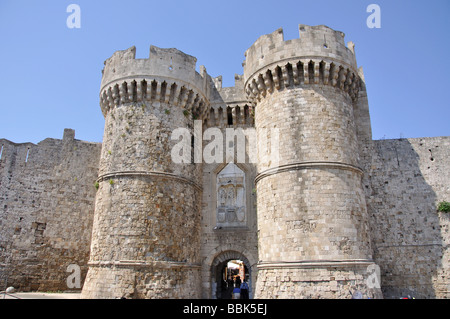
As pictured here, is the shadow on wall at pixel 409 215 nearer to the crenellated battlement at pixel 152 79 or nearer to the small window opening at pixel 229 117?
the small window opening at pixel 229 117

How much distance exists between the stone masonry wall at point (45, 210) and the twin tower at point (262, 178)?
211 centimetres

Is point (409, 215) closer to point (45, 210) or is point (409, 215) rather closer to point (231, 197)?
point (231, 197)

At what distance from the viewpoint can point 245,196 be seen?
37.5 feet

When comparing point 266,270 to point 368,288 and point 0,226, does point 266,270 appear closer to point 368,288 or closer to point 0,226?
point 368,288

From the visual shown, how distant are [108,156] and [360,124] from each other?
857 cm

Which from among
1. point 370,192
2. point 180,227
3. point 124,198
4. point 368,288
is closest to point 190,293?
point 180,227

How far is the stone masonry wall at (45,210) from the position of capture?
11.2 metres

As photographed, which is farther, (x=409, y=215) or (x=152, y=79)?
(x=152, y=79)

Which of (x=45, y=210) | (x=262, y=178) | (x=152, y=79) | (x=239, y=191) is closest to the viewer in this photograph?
(x=262, y=178)

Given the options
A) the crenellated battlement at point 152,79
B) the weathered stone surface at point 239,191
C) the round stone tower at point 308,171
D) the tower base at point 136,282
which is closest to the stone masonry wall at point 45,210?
the weathered stone surface at point 239,191

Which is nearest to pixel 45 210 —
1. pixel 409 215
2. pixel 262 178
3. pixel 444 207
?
pixel 262 178

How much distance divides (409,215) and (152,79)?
931 centimetres

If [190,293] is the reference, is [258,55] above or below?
above

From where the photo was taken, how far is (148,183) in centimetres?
1013
